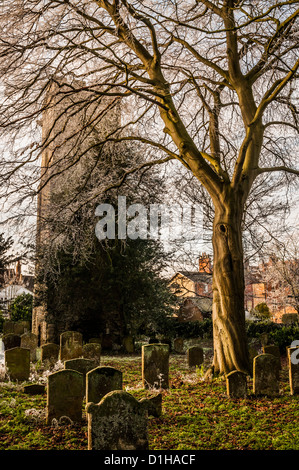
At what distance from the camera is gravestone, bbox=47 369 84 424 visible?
5.75 metres

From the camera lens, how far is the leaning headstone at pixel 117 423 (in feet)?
13.7

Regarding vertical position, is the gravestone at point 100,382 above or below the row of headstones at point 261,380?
above

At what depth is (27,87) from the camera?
27.8 feet

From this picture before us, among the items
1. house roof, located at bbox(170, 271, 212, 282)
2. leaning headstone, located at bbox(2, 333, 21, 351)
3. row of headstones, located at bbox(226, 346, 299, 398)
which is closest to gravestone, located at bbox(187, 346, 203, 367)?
row of headstones, located at bbox(226, 346, 299, 398)

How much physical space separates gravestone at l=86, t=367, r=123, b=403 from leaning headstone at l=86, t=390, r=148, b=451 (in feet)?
4.39

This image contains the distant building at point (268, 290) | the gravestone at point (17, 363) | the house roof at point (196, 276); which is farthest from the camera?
the distant building at point (268, 290)

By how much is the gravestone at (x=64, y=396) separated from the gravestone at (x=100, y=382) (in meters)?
0.35

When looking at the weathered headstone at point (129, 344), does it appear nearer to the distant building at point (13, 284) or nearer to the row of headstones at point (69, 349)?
the row of headstones at point (69, 349)

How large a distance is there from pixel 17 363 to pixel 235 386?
4.57m

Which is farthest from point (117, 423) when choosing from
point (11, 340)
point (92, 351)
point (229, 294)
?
point (11, 340)

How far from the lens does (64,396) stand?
5.80 metres

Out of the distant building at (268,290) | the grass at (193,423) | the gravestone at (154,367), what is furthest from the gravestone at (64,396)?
the distant building at (268,290)

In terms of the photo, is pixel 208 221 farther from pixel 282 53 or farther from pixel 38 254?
pixel 282 53

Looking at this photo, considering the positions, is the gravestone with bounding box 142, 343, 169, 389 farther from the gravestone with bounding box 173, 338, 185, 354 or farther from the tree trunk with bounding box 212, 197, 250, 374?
the gravestone with bounding box 173, 338, 185, 354
